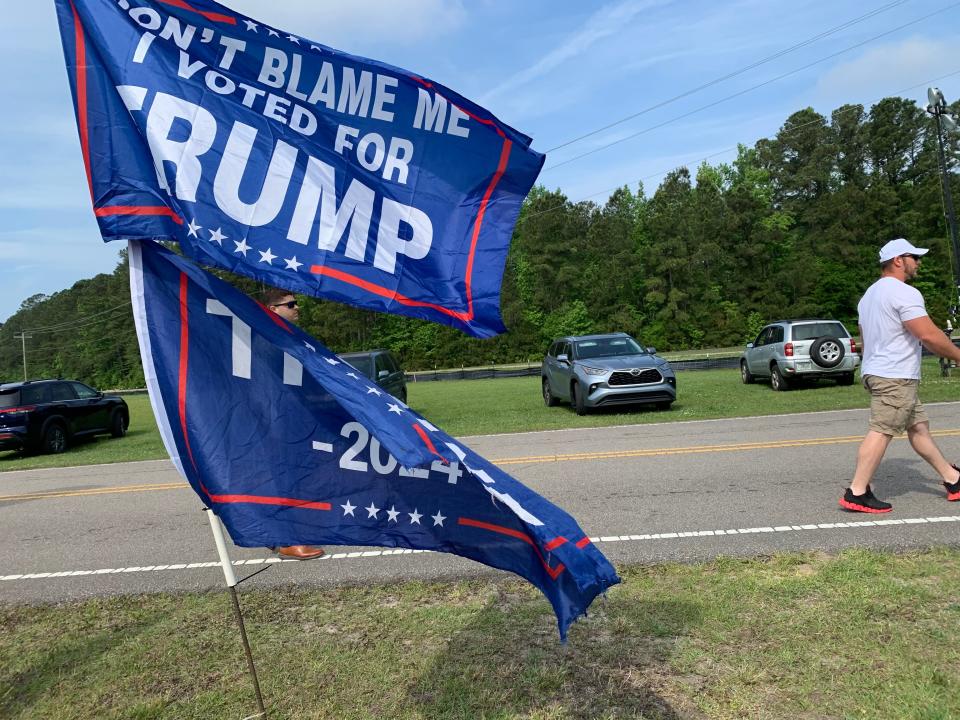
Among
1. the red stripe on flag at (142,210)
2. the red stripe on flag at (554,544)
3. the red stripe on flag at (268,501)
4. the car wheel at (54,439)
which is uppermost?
the red stripe on flag at (142,210)

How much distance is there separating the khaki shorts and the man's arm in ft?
0.95

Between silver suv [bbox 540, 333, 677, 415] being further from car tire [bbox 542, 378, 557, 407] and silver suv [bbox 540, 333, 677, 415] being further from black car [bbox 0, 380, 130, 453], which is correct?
black car [bbox 0, 380, 130, 453]

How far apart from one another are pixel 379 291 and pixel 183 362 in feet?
2.60

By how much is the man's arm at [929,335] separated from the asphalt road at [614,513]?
1.24 metres

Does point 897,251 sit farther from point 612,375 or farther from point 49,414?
point 49,414

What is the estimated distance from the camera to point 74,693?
13.0 ft

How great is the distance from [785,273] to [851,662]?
63842mm

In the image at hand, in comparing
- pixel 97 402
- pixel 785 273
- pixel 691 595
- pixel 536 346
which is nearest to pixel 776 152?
pixel 785 273

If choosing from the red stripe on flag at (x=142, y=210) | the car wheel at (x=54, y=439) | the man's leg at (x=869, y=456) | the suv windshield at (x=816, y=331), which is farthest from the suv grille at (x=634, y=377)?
the red stripe on flag at (x=142, y=210)

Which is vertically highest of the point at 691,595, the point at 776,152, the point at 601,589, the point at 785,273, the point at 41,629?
the point at 776,152

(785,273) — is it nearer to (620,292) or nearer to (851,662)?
(620,292)

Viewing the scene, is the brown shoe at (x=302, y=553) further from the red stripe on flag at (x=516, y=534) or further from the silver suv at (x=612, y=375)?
the silver suv at (x=612, y=375)

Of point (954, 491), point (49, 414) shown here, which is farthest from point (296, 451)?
point (49, 414)

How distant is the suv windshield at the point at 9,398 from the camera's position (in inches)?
679
